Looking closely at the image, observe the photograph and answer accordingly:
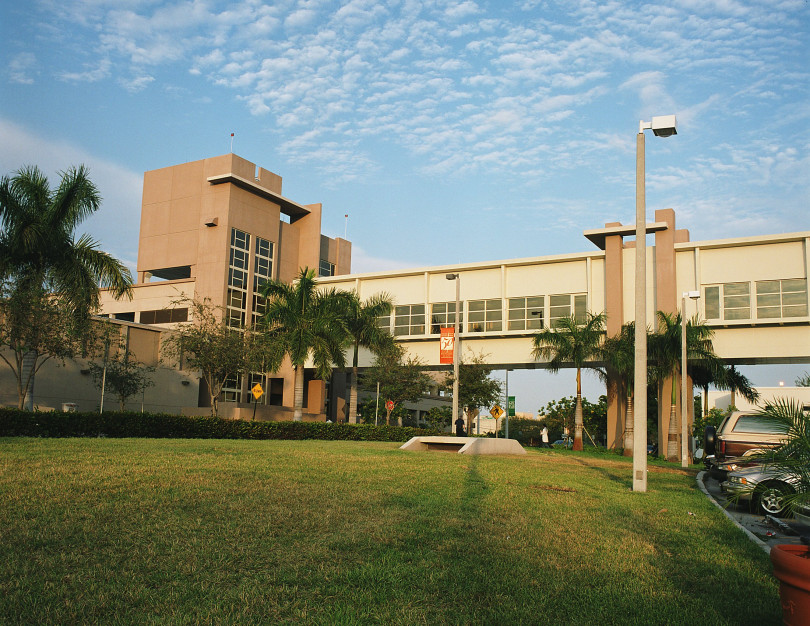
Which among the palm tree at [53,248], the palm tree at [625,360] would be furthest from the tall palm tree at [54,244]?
the palm tree at [625,360]

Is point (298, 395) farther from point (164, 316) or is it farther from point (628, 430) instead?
point (628, 430)

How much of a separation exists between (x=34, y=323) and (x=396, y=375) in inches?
1024

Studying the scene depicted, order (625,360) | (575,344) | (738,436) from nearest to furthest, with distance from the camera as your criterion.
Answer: (738,436) → (625,360) → (575,344)

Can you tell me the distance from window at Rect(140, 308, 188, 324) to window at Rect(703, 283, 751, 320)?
35436mm

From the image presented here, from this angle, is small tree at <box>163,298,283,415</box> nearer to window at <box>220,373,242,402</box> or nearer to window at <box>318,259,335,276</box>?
window at <box>220,373,242,402</box>

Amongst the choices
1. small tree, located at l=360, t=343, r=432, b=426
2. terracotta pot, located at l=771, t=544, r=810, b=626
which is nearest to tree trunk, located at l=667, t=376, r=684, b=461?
small tree, located at l=360, t=343, r=432, b=426

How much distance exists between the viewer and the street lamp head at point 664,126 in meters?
14.9

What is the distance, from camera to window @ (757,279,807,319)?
127 feet

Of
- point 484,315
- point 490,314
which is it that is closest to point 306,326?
point 484,315

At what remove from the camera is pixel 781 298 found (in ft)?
128

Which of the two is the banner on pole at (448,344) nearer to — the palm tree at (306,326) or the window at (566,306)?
the palm tree at (306,326)

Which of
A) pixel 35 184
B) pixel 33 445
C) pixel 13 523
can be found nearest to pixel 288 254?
pixel 35 184

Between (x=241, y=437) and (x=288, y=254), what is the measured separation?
30.5 meters

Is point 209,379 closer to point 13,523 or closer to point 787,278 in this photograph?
point 787,278
